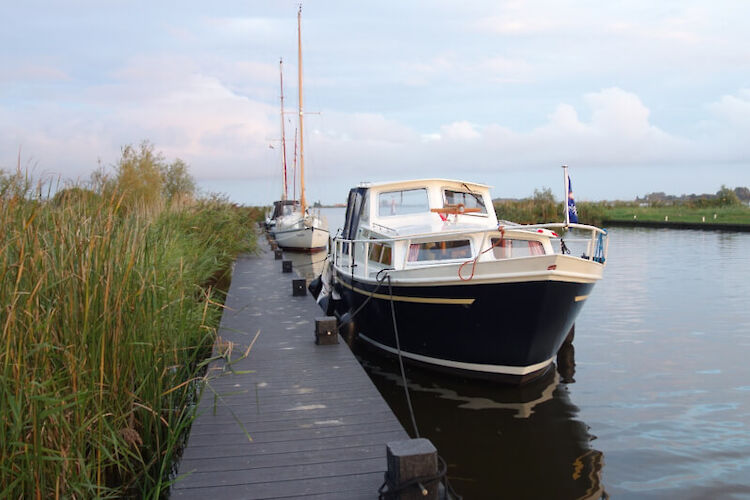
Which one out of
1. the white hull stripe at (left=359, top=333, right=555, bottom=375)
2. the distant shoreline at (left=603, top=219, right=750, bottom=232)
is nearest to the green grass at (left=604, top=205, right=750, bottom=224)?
the distant shoreline at (left=603, top=219, right=750, bottom=232)

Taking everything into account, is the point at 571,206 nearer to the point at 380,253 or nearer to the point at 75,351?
the point at 380,253

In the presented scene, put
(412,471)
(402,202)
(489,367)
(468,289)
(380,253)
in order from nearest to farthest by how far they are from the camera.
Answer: (412,471) < (468,289) < (489,367) < (380,253) < (402,202)

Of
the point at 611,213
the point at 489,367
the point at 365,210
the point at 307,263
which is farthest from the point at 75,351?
the point at 611,213

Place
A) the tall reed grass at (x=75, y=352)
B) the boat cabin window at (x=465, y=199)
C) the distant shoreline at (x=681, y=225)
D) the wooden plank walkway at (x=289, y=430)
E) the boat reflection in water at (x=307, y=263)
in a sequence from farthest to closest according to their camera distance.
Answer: the distant shoreline at (x=681, y=225) → the boat reflection in water at (x=307, y=263) → the boat cabin window at (x=465, y=199) → the wooden plank walkway at (x=289, y=430) → the tall reed grass at (x=75, y=352)

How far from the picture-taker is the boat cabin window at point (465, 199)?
38.6ft

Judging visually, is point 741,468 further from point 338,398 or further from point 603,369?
point 338,398

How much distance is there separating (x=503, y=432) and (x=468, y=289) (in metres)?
1.88

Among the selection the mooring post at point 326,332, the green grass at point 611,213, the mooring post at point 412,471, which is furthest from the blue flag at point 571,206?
the green grass at point 611,213

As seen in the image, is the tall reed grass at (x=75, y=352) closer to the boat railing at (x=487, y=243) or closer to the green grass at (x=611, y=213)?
the boat railing at (x=487, y=243)

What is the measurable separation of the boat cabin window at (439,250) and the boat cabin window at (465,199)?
2597 millimetres

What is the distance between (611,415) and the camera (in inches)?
316

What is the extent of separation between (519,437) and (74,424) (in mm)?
5351

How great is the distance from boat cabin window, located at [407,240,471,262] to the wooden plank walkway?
6.37 feet

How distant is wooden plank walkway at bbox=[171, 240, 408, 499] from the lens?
4.27 m
